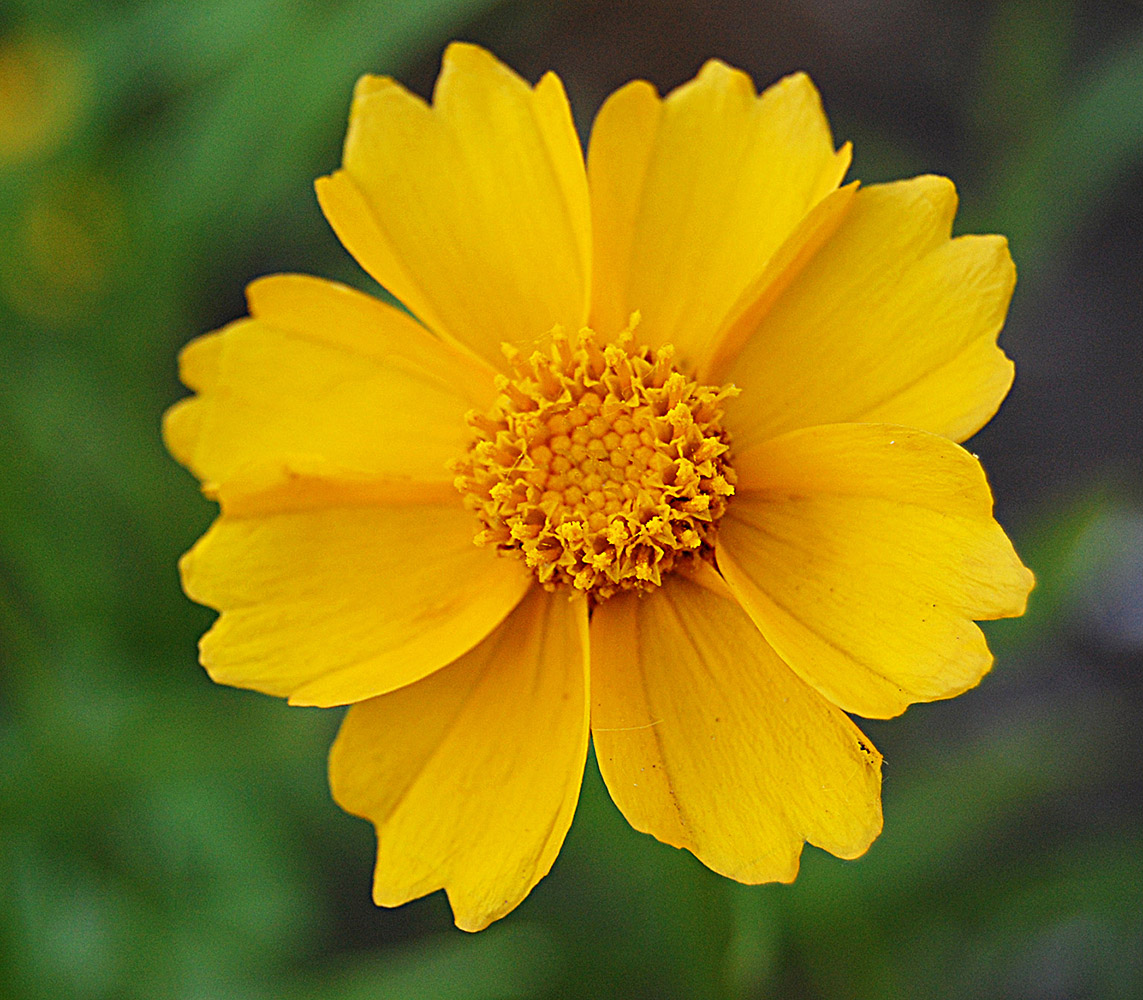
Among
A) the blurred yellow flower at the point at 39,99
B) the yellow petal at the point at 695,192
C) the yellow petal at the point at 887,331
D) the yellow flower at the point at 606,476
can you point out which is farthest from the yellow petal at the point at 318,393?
the blurred yellow flower at the point at 39,99

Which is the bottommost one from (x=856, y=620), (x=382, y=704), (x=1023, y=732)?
(x=1023, y=732)


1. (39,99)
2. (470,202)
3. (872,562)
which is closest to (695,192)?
(470,202)

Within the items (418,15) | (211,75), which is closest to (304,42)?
(418,15)

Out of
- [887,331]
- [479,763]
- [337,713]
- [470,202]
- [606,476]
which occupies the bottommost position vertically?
[337,713]

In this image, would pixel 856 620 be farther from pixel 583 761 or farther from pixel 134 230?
pixel 134 230

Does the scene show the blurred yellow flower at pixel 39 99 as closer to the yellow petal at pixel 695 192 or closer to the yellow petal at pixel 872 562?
the yellow petal at pixel 695 192

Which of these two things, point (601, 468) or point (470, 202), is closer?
point (601, 468)

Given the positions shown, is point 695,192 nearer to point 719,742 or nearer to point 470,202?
point 470,202
